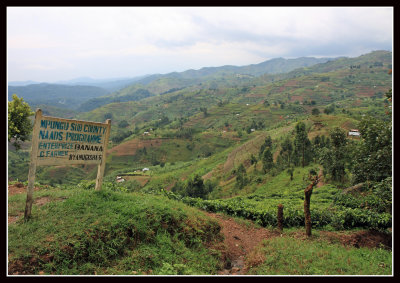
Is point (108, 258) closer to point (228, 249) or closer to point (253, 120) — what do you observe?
point (228, 249)

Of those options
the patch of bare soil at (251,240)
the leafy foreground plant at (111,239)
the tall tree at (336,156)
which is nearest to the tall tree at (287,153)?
the tall tree at (336,156)

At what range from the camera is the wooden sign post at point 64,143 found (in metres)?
6.80

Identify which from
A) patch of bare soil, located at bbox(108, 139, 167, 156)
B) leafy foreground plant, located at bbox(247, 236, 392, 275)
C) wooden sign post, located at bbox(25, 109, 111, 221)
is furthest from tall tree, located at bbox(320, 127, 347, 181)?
patch of bare soil, located at bbox(108, 139, 167, 156)

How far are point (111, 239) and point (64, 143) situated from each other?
3.15 metres

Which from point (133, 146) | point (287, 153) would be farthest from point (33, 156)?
point (133, 146)

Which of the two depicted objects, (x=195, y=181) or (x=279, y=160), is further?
(x=279, y=160)

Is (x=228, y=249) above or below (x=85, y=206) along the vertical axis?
below

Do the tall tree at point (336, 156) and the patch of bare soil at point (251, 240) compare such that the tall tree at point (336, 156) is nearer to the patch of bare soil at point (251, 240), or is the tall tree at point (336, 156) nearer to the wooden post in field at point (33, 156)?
the patch of bare soil at point (251, 240)

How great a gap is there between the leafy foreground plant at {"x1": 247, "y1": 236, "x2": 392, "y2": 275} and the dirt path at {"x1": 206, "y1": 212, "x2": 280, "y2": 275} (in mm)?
372

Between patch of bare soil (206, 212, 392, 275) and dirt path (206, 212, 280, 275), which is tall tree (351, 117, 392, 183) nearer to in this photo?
patch of bare soil (206, 212, 392, 275)

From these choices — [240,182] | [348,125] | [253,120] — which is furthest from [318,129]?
[253,120]

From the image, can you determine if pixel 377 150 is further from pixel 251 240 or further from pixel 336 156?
pixel 336 156

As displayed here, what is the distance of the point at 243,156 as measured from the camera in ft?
186

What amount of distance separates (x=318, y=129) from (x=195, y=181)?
1104 inches
